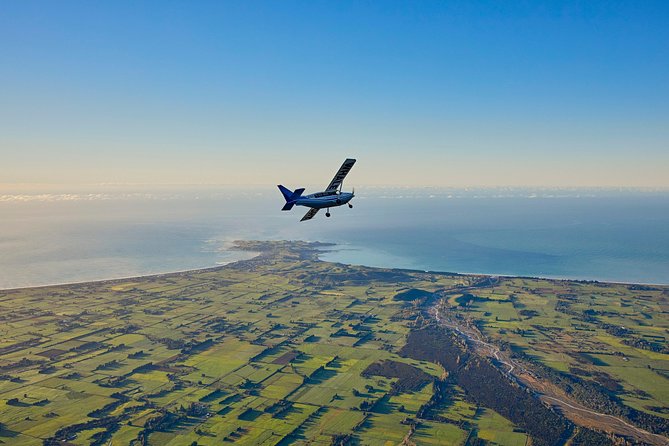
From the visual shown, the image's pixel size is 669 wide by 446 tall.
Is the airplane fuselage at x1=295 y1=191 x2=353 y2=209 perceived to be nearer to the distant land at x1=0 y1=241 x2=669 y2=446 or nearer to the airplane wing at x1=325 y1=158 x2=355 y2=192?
the airplane wing at x1=325 y1=158 x2=355 y2=192

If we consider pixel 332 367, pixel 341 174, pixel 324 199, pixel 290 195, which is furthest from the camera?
pixel 332 367

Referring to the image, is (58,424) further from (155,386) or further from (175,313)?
(175,313)

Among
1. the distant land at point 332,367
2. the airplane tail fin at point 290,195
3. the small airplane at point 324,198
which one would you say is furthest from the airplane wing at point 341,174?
the distant land at point 332,367

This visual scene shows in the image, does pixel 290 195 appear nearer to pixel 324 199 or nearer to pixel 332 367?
pixel 324 199

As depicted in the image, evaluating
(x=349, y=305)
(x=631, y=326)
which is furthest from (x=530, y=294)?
(x=349, y=305)

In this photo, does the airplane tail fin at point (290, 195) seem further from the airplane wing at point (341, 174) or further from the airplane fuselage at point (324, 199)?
the airplane wing at point (341, 174)

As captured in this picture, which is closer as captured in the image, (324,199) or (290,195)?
(324,199)

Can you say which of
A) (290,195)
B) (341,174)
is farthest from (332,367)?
(341,174)
